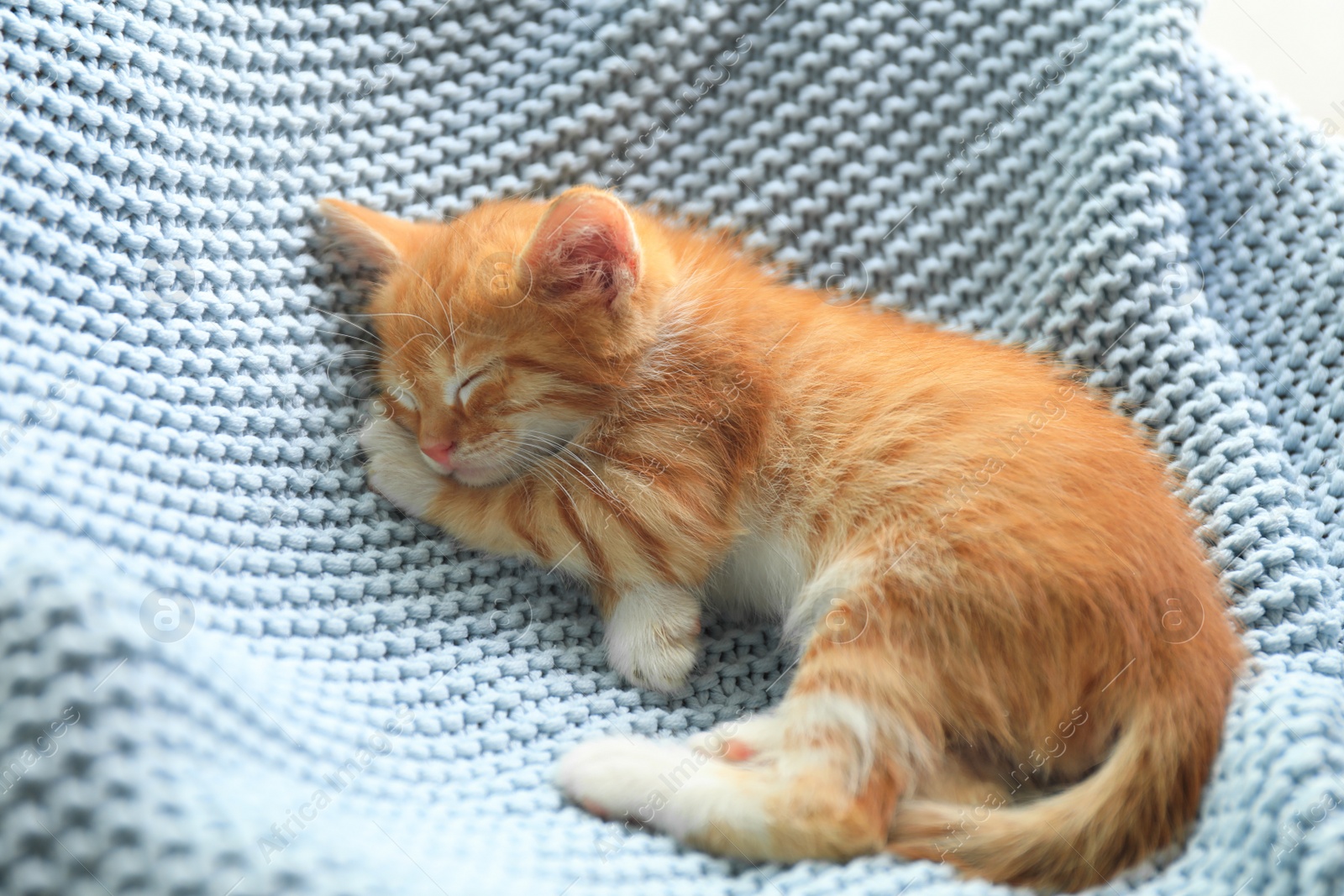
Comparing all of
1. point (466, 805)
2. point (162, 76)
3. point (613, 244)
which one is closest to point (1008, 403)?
point (613, 244)

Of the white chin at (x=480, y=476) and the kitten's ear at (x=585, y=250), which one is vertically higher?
the kitten's ear at (x=585, y=250)

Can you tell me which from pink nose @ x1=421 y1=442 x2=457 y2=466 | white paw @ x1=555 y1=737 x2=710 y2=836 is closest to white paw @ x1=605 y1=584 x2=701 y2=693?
white paw @ x1=555 y1=737 x2=710 y2=836

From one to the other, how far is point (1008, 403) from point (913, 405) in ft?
0.32

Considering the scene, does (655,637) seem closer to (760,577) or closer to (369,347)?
(760,577)

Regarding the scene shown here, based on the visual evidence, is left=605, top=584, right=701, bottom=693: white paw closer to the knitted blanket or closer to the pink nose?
the knitted blanket

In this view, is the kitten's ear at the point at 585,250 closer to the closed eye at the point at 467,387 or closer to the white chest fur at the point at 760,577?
the closed eye at the point at 467,387

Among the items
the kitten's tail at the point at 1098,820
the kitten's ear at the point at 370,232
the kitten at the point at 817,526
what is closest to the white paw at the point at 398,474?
the kitten at the point at 817,526

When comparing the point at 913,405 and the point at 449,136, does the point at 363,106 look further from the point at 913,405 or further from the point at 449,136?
the point at 913,405

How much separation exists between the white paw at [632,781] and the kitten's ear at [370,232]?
1.99 feet

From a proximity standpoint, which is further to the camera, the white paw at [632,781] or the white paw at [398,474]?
the white paw at [398,474]

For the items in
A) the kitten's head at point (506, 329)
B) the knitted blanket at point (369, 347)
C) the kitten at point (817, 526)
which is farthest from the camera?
the kitten's head at point (506, 329)

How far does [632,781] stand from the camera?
2.99ft

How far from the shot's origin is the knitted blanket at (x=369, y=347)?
0.76m

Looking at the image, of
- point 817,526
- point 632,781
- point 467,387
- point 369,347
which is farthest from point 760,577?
point 369,347
